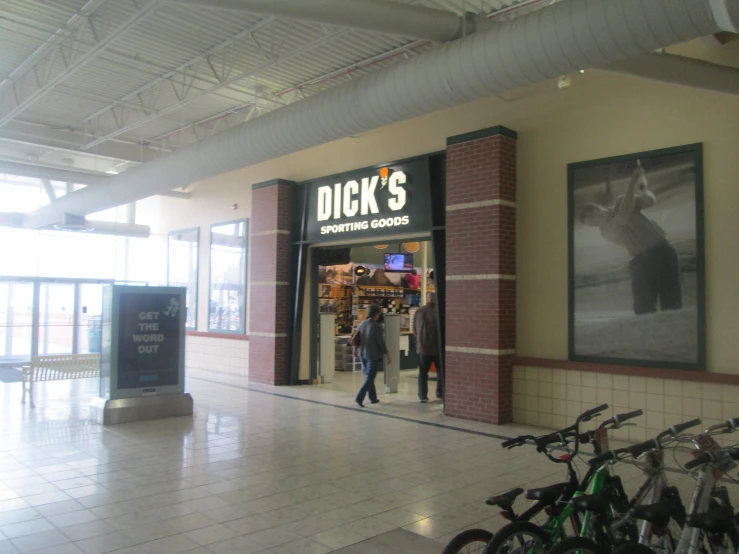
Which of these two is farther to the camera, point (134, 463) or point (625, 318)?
point (625, 318)

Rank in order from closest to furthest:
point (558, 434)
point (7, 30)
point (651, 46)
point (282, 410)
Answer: point (558, 434), point (651, 46), point (7, 30), point (282, 410)

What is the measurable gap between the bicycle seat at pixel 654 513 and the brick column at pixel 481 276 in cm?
533

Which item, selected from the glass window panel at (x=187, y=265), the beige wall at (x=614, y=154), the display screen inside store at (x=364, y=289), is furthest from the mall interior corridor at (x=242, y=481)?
the glass window panel at (x=187, y=265)

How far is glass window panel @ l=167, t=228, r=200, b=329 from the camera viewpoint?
1472cm

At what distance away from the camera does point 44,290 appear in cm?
1680

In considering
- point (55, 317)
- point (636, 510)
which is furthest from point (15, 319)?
point (636, 510)

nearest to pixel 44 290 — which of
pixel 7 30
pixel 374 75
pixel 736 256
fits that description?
pixel 7 30

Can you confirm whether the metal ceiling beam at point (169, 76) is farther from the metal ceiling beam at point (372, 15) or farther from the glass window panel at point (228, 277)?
the glass window panel at point (228, 277)

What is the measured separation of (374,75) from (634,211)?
11.2 feet

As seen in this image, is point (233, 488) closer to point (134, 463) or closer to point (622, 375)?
point (134, 463)

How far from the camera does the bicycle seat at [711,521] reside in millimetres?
2451

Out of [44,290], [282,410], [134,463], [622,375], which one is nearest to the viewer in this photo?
[134,463]

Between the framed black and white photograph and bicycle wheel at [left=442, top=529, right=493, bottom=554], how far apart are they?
15.4 ft

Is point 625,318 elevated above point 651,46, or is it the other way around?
point 651,46
